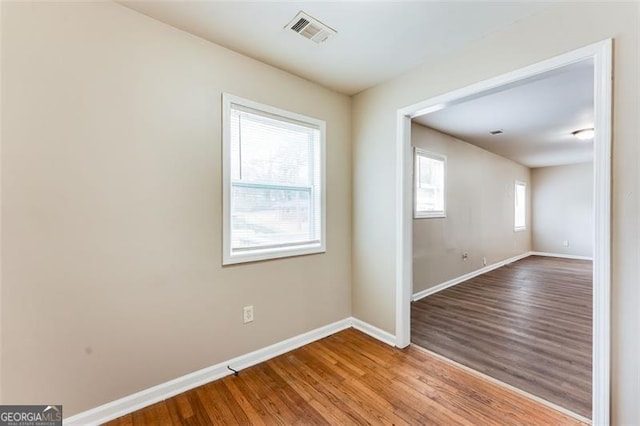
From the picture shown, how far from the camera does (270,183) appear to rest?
7.90 feet

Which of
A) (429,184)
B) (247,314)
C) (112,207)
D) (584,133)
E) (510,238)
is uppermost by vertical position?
(584,133)

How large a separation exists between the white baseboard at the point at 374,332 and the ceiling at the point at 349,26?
8.25 feet

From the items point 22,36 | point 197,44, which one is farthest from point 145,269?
point 197,44

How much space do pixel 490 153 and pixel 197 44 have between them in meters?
5.86

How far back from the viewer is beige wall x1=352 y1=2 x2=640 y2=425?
1.39 metres

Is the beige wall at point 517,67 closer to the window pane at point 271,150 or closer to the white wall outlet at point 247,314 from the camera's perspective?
the window pane at point 271,150

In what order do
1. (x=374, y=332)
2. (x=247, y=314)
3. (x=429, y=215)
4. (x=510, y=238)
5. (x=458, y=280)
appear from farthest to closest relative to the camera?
(x=510, y=238) → (x=458, y=280) → (x=429, y=215) → (x=374, y=332) → (x=247, y=314)

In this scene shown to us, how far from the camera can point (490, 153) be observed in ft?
18.7

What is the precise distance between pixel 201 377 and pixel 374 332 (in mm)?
1628

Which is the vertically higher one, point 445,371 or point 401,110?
point 401,110

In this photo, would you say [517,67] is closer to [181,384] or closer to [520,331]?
[520,331]

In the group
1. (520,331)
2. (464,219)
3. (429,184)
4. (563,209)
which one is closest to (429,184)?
(429,184)

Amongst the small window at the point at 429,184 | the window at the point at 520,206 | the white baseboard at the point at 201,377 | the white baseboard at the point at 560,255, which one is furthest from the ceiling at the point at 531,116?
the white baseboard at the point at 560,255

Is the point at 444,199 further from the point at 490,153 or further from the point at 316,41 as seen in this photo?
the point at 316,41
